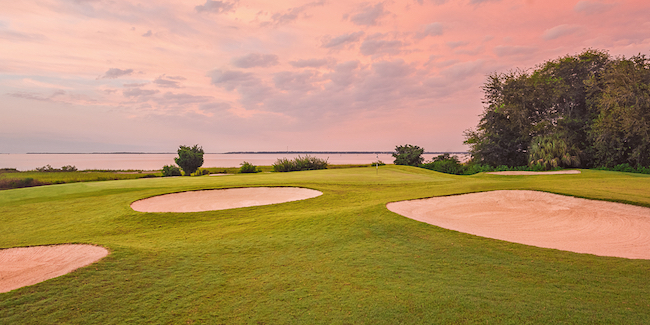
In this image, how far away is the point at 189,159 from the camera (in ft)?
104

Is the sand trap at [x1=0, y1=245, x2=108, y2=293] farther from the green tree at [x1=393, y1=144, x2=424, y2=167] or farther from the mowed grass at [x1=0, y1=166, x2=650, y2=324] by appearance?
the green tree at [x1=393, y1=144, x2=424, y2=167]

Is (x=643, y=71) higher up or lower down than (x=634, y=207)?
higher up

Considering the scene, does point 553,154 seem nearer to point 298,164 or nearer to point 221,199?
point 298,164

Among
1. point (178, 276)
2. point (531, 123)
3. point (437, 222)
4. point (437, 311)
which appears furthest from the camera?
point (531, 123)

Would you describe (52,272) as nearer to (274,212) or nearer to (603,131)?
(274,212)

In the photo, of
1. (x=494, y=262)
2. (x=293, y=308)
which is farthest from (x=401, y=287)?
(x=494, y=262)

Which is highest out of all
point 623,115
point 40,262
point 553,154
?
point 623,115

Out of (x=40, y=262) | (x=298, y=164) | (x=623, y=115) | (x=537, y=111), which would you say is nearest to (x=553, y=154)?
(x=623, y=115)

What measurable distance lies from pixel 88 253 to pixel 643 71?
32.6 metres

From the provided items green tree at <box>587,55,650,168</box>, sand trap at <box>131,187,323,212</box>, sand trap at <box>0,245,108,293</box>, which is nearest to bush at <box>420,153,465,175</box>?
green tree at <box>587,55,650,168</box>

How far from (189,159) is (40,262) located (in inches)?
1122

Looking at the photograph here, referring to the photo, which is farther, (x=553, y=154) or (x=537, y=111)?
(x=537, y=111)

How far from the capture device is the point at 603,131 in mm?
A: 21844

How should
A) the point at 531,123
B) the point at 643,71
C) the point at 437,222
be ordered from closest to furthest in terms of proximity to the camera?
the point at 437,222
the point at 643,71
the point at 531,123
